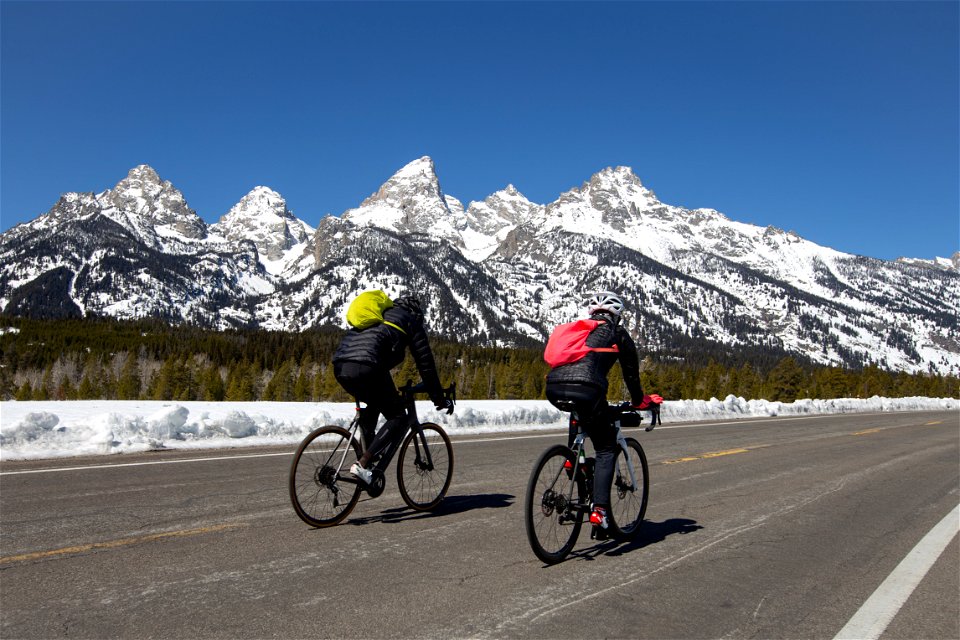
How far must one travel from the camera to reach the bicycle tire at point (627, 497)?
6.20 meters

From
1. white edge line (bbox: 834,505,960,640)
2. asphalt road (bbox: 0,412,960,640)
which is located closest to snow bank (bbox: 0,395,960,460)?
asphalt road (bbox: 0,412,960,640)

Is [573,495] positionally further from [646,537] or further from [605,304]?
[605,304]

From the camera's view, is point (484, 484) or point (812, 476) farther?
point (812, 476)

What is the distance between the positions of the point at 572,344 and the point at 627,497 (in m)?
1.77

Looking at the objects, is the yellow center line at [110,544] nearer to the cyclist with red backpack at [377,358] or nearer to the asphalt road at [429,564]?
the asphalt road at [429,564]

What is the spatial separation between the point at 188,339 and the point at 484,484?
188m

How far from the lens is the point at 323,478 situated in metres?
6.65

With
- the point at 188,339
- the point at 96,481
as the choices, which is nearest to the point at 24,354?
the point at 188,339

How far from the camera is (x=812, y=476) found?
454 inches

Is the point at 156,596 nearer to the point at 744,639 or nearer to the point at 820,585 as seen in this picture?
the point at 744,639

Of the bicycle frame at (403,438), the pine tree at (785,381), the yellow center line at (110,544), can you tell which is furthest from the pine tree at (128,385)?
the yellow center line at (110,544)

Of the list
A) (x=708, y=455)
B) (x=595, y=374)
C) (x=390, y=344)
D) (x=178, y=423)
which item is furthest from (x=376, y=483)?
(x=708, y=455)

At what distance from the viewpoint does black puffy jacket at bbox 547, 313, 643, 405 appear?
18.5 feet

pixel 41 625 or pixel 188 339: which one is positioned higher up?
pixel 188 339
